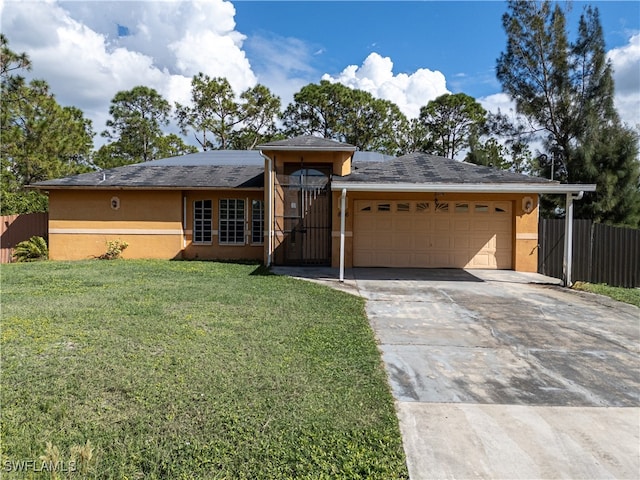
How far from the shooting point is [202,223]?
13.6 metres

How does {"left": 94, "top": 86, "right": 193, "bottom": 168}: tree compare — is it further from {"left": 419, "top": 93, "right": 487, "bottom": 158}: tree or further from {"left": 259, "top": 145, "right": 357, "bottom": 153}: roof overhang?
{"left": 259, "top": 145, "right": 357, "bottom": 153}: roof overhang

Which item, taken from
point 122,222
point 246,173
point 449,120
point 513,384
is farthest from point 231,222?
point 449,120

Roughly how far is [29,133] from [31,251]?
380 inches

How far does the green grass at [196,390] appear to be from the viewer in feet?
8.36

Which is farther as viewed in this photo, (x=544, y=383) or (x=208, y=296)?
(x=208, y=296)

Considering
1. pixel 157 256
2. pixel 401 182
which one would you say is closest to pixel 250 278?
pixel 401 182

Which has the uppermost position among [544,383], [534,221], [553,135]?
[553,135]

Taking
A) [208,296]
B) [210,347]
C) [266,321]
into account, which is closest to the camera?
[210,347]

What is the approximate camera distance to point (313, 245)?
12.4 meters

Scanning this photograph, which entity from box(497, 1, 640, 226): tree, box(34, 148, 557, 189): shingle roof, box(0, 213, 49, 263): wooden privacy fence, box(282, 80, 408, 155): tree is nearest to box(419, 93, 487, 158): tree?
box(282, 80, 408, 155): tree

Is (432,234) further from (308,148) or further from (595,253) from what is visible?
(308,148)

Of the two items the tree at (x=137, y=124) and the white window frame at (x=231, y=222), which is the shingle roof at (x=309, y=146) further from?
the tree at (x=137, y=124)

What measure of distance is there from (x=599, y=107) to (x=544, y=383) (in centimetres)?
1919

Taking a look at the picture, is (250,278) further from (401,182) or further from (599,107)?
(599,107)
